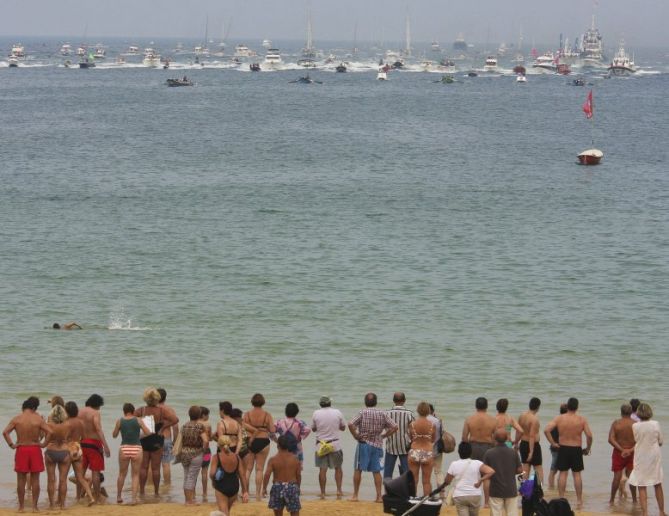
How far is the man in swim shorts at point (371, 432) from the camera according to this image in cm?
1466

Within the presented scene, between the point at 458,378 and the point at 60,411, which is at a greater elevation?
the point at 60,411

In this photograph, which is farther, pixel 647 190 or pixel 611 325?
pixel 647 190

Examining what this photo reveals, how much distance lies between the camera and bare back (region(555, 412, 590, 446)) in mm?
15195

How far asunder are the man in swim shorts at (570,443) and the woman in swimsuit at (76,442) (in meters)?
5.91

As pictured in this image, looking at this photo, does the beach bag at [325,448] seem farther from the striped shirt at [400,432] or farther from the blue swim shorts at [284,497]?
the blue swim shorts at [284,497]

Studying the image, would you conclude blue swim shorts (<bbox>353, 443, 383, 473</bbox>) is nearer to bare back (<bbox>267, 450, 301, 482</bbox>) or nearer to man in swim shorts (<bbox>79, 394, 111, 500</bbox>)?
bare back (<bbox>267, 450, 301, 482</bbox>)

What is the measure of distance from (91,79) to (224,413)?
145341 mm

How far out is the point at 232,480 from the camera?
13.3 meters

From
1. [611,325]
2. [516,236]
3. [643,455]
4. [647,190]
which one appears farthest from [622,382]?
[647,190]

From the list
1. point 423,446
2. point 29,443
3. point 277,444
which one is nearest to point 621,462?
point 423,446

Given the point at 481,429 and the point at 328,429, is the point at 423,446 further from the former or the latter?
the point at 328,429

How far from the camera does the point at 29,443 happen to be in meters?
14.3

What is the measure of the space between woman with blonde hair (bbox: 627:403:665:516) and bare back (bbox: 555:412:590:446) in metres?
0.81

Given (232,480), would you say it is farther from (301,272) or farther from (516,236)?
(516,236)
